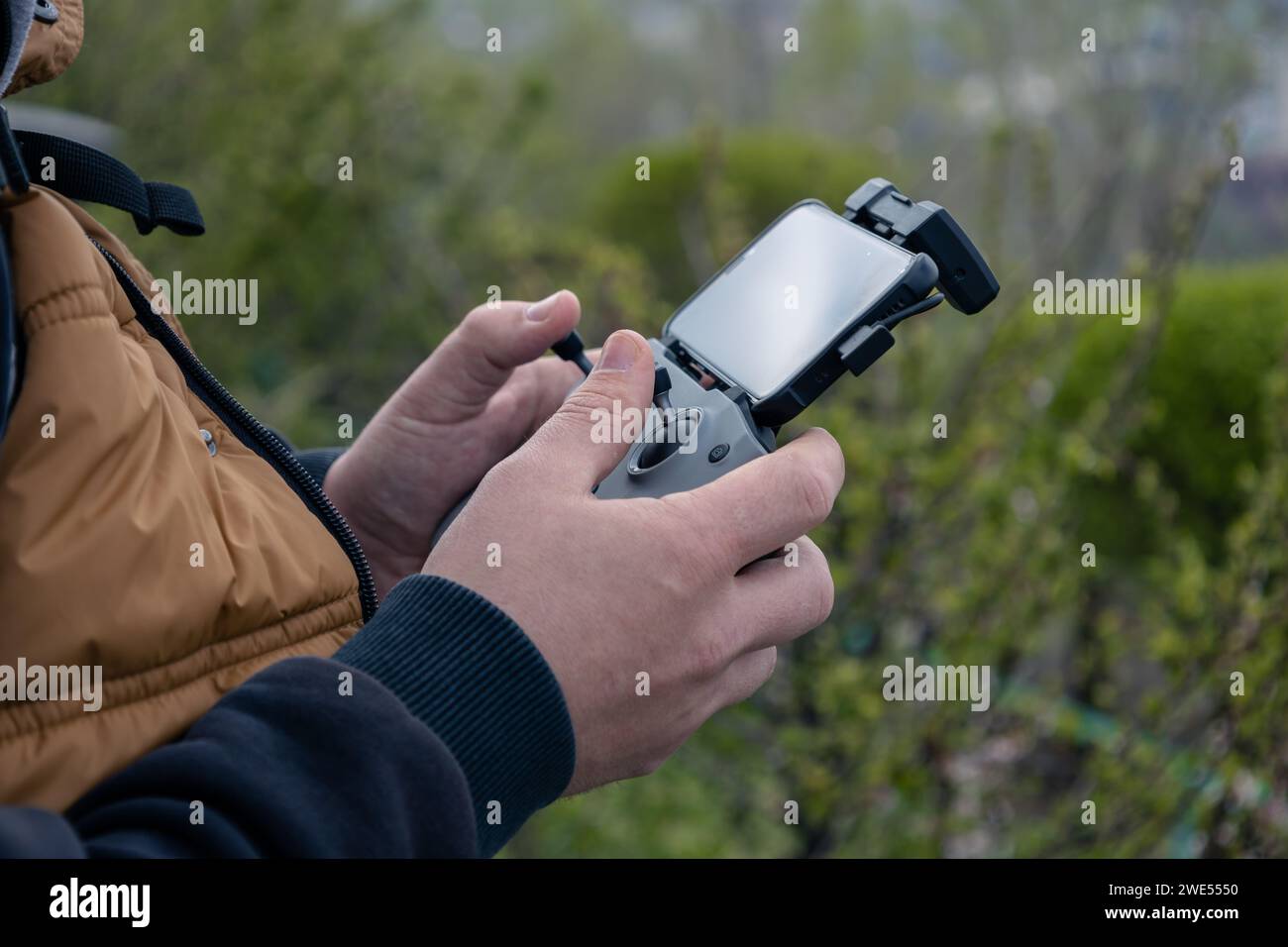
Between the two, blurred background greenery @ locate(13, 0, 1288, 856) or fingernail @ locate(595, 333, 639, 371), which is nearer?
fingernail @ locate(595, 333, 639, 371)

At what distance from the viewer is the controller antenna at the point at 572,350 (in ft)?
4.75

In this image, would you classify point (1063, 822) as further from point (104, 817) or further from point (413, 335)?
point (413, 335)

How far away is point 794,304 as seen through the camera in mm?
1274

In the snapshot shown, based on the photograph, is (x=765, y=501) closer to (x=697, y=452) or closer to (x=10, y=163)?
(x=697, y=452)

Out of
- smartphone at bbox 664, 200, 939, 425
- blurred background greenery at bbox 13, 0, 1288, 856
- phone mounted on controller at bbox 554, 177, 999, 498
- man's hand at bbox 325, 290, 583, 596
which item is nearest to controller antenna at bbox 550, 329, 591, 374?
man's hand at bbox 325, 290, 583, 596

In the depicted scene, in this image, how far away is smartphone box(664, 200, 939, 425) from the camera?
117 cm

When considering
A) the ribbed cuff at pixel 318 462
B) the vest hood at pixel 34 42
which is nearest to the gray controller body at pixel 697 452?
the ribbed cuff at pixel 318 462

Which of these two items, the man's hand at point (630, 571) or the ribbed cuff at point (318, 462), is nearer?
the man's hand at point (630, 571)

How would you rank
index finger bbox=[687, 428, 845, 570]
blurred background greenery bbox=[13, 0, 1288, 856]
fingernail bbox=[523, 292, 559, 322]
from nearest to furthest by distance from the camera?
index finger bbox=[687, 428, 845, 570] → fingernail bbox=[523, 292, 559, 322] → blurred background greenery bbox=[13, 0, 1288, 856]

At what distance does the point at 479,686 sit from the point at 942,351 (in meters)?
3.39

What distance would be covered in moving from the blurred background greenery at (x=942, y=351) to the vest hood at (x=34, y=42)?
173cm

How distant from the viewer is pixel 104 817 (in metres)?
0.80

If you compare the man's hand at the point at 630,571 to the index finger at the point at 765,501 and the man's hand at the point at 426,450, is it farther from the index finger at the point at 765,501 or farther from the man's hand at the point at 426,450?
the man's hand at the point at 426,450

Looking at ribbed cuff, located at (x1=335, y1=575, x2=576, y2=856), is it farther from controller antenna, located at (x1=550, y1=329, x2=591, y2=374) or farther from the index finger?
controller antenna, located at (x1=550, y1=329, x2=591, y2=374)
